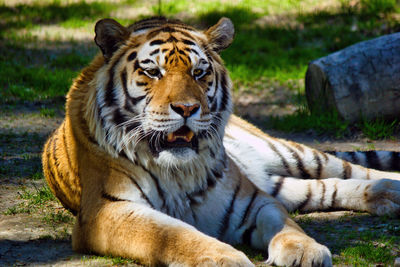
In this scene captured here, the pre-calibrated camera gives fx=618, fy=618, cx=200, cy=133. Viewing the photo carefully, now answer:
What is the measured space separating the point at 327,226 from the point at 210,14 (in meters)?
5.50

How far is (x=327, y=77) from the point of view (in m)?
5.32

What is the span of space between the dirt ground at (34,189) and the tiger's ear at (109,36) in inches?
39.2

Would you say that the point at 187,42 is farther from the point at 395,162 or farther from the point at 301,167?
the point at 395,162

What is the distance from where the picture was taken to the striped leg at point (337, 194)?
352cm

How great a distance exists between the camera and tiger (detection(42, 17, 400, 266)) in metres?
2.71

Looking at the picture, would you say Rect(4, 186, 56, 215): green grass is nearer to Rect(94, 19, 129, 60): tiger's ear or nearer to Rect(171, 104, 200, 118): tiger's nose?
Rect(94, 19, 129, 60): tiger's ear

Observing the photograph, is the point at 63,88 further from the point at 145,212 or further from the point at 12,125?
the point at 145,212

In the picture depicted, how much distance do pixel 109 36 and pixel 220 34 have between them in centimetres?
61

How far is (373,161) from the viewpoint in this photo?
442cm

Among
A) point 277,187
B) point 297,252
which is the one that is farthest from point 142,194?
point 277,187

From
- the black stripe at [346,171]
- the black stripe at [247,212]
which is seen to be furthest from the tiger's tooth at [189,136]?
the black stripe at [346,171]

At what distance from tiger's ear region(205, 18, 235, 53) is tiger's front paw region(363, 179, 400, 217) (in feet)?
3.97

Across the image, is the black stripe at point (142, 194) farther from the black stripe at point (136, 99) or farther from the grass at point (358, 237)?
the grass at point (358, 237)

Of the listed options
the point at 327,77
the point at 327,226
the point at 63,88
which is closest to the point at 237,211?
the point at 327,226
